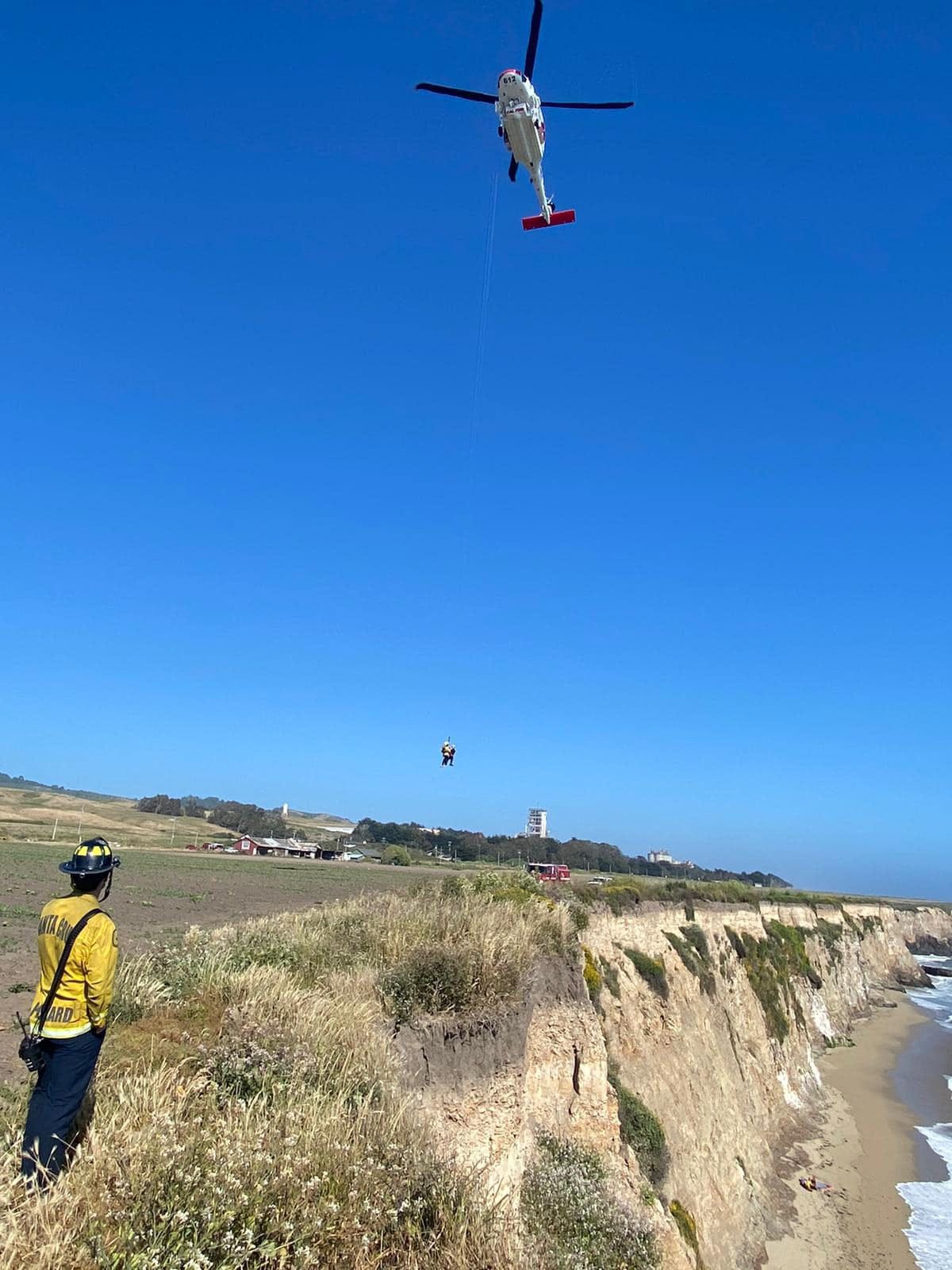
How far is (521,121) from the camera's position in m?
13.1

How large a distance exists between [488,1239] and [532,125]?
15.3 metres

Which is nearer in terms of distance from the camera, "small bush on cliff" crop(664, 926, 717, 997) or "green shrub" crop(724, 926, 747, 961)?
"small bush on cliff" crop(664, 926, 717, 997)

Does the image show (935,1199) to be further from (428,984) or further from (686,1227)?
(428,984)

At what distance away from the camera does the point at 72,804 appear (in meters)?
127

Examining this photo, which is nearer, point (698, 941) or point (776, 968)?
point (698, 941)

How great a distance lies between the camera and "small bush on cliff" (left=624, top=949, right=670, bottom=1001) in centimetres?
2858

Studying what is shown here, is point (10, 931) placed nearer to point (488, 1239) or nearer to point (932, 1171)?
point (488, 1239)

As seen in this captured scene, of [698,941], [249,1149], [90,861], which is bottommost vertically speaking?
[698,941]

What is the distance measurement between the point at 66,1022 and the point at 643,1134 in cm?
2049

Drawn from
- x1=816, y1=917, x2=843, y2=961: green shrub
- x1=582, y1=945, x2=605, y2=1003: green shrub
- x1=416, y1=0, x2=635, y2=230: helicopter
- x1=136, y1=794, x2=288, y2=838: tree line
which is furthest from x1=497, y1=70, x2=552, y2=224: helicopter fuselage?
x1=136, y1=794, x2=288, y2=838: tree line

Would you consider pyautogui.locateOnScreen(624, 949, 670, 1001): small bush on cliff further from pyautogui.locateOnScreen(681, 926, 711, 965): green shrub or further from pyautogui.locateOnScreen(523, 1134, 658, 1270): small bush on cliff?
pyautogui.locateOnScreen(523, 1134, 658, 1270): small bush on cliff

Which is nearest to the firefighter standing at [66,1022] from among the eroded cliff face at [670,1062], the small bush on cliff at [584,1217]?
the eroded cliff face at [670,1062]

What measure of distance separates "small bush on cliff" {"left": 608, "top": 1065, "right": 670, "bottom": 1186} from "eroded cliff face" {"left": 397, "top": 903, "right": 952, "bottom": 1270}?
0.64m

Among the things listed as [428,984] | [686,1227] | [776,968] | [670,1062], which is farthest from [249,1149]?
[776,968]
